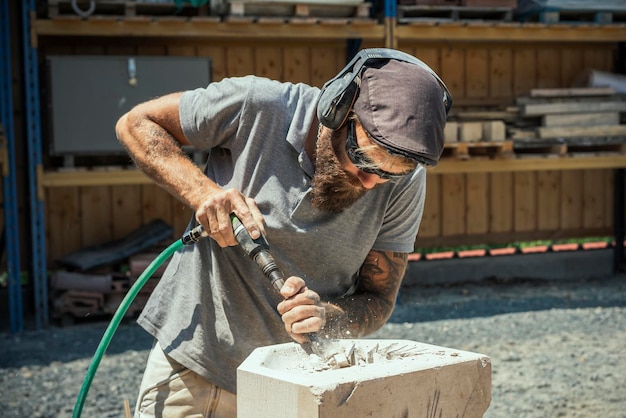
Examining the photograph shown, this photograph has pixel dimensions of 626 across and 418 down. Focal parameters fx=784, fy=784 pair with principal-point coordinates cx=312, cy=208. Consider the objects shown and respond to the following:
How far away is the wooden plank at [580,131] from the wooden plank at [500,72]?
127cm

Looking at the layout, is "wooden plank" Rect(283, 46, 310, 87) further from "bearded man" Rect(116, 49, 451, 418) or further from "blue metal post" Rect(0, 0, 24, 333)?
"bearded man" Rect(116, 49, 451, 418)

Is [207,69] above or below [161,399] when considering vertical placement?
above

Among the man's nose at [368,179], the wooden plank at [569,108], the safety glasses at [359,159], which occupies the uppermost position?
the safety glasses at [359,159]

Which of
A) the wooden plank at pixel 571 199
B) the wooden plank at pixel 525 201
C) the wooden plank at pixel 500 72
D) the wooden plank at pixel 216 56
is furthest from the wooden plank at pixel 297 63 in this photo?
the wooden plank at pixel 571 199

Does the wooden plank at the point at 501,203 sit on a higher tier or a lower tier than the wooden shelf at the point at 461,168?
lower

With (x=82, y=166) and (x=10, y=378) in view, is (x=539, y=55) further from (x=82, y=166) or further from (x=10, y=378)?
(x=10, y=378)

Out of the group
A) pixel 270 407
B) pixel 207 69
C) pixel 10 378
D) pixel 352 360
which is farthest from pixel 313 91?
pixel 207 69

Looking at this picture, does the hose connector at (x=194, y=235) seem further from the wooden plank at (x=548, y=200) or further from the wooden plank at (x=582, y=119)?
the wooden plank at (x=548, y=200)

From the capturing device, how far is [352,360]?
2.10 meters

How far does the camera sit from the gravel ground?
15.5ft

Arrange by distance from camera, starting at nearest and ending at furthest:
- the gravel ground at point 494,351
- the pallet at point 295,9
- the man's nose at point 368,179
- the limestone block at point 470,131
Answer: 1. the man's nose at point 368,179
2. the gravel ground at point 494,351
3. the pallet at point 295,9
4. the limestone block at point 470,131

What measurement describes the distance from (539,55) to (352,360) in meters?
7.30

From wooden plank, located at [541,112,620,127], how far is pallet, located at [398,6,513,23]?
1.06 meters

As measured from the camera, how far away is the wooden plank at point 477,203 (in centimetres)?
865
